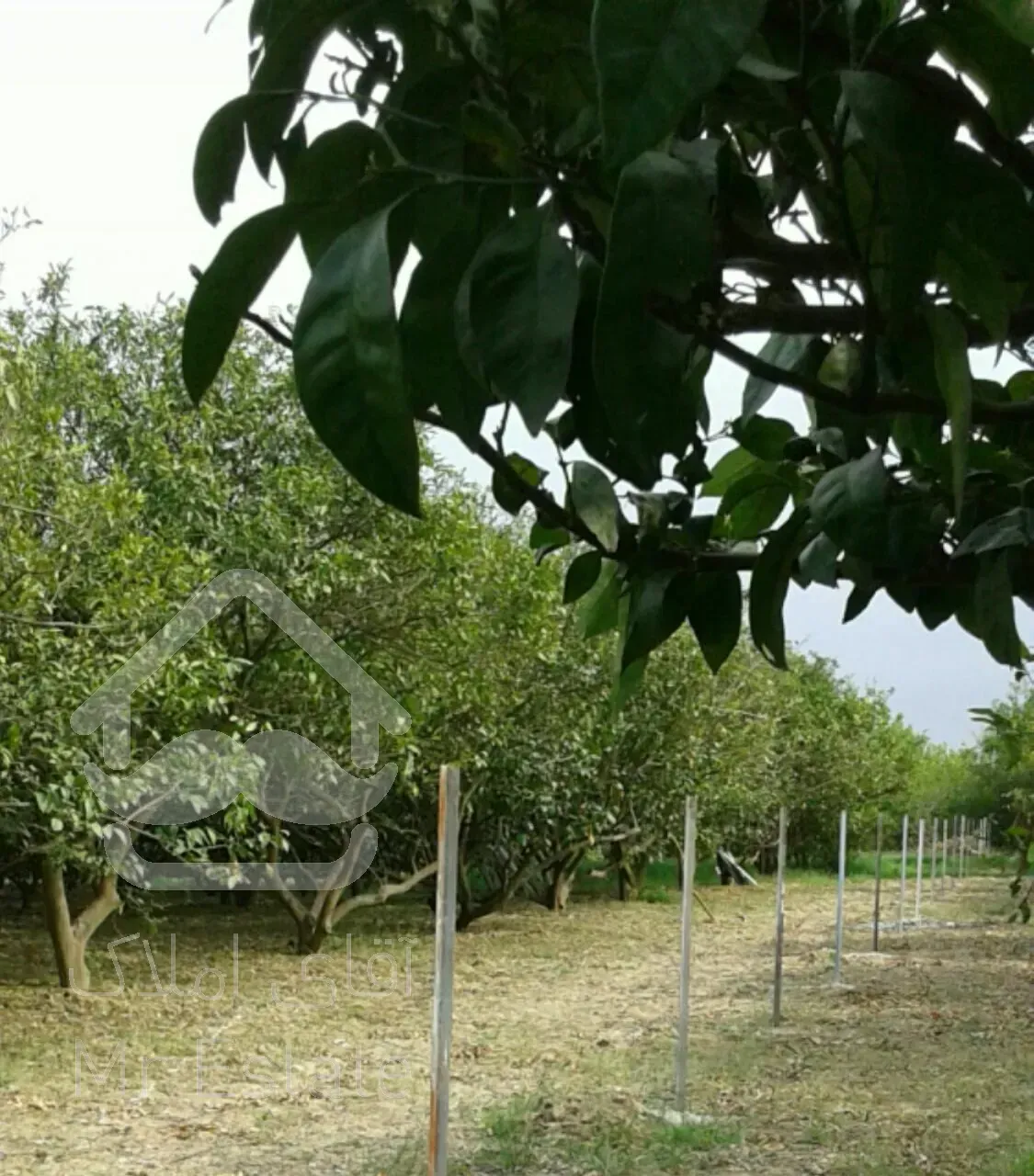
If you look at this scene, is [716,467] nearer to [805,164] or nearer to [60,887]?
[805,164]

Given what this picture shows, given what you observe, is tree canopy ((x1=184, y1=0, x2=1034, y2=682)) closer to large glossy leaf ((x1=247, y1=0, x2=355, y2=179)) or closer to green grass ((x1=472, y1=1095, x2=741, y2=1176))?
large glossy leaf ((x1=247, y1=0, x2=355, y2=179))

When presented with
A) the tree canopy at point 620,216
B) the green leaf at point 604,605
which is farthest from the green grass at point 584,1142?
the tree canopy at point 620,216

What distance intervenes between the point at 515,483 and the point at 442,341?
0.40ft

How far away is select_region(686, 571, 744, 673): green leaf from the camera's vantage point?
0.78m

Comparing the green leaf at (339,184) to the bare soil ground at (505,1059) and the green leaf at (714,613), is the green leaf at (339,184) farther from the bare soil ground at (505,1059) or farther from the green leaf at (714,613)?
the bare soil ground at (505,1059)

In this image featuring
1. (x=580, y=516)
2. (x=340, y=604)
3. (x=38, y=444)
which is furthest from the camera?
(x=340, y=604)

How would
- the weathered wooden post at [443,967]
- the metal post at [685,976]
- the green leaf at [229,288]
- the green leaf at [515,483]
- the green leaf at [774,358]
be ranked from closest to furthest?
the green leaf at [229,288] < the green leaf at [515,483] < the green leaf at [774,358] < the weathered wooden post at [443,967] < the metal post at [685,976]

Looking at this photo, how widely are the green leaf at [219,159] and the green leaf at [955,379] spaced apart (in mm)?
233

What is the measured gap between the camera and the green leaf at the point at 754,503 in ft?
2.72

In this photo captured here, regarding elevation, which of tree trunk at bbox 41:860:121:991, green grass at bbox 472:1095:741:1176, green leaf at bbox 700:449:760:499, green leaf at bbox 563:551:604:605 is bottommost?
green grass at bbox 472:1095:741:1176

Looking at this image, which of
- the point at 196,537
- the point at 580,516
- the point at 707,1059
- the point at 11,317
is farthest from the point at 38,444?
the point at 580,516

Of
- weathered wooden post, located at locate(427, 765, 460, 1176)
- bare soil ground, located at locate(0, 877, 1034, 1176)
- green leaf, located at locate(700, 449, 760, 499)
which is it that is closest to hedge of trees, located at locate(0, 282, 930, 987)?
weathered wooden post, located at locate(427, 765, 460, 1176)

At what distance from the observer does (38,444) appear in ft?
17.6

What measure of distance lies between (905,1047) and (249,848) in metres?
3.46
